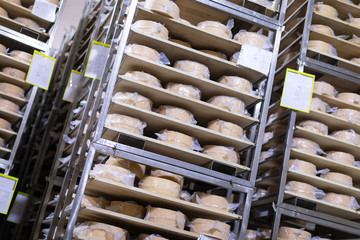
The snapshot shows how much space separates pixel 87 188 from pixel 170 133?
2.80ft

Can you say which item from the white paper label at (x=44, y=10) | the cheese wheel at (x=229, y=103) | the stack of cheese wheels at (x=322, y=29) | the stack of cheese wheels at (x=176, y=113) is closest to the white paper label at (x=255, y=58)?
the cheese wheel at (x=229, y=103)

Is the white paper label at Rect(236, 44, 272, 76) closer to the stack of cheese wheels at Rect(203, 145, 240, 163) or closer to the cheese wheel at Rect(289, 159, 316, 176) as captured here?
the stack of cheese wheels at Rect(203, 145, 240, 163)

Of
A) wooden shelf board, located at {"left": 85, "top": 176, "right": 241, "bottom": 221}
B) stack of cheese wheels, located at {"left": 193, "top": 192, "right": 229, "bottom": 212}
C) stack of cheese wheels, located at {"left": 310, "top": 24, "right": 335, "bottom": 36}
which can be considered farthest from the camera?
stack of cheese wheels, located at {"left": 310, "top": 24, "right": 335, "bottom": 36}

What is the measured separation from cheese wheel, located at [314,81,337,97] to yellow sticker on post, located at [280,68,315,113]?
1.11 ft

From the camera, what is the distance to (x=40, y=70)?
16.8 feet

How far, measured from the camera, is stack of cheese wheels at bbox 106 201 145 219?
146 inches

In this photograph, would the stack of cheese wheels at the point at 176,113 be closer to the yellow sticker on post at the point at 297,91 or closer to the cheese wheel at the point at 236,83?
the cheese wheel at the point at 236,83

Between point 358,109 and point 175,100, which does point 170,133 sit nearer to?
point 175,100

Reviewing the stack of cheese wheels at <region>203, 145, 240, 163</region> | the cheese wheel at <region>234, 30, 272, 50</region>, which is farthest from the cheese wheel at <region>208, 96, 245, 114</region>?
the cheese wheel at <region>234, 30, 272, 50</region>

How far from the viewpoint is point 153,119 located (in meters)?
4.02

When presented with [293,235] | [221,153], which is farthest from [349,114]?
[221,153]

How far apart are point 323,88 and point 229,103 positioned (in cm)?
122

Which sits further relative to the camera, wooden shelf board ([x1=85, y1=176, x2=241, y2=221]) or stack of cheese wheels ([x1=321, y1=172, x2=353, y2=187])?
stack of cheese wheels ([x1=321, y1=172, x2=353, y2=187])

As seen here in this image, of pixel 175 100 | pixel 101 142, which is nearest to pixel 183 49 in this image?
pixel 175 100
